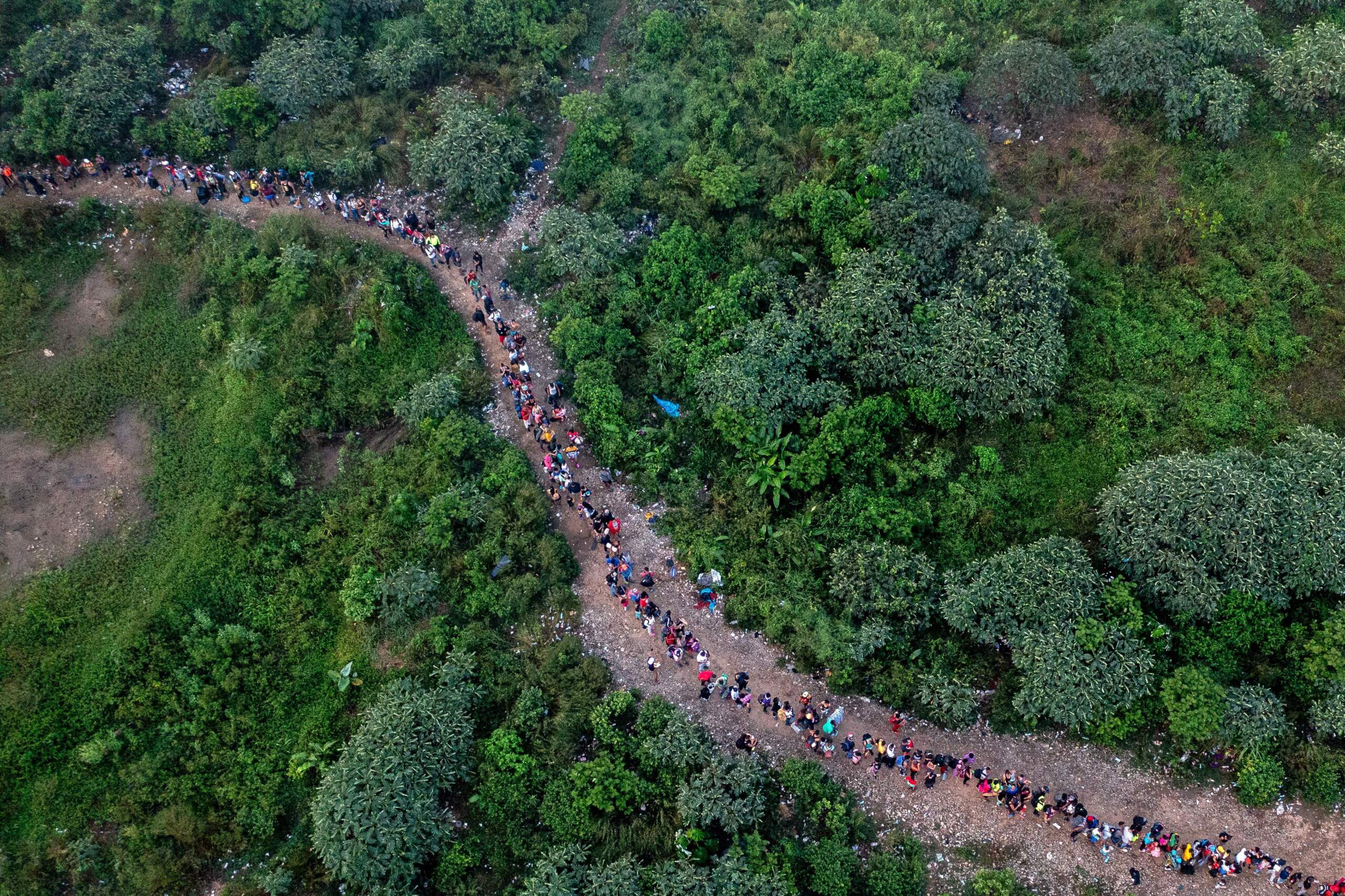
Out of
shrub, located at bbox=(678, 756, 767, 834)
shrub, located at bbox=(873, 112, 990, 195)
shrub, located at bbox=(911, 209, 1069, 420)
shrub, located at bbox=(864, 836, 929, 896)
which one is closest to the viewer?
shrub, located at bbox=(864, 836, 929, 896)

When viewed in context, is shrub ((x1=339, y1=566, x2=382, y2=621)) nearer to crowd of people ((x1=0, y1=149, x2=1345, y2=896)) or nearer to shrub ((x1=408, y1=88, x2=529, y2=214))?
crowd of people ((x1=0, y1=149, x2=1345, y2=896))

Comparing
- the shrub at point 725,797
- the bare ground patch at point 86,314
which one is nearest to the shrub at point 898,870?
the shrub at point 725,797

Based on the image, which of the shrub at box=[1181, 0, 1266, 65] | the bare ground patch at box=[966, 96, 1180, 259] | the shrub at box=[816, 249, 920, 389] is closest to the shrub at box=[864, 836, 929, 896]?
the shrub at box=[816, 249, 920, 389]

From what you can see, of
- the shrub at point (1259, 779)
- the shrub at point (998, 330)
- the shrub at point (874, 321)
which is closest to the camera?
the shrub at point (1259, 779)

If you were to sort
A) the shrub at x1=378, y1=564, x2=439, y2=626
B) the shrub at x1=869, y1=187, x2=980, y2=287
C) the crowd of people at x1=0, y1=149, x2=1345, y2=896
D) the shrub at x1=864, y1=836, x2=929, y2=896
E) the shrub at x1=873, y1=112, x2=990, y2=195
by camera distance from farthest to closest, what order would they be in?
the shrub at x1=873, y1=112, x2=990, y2=195, the shrub at x1=869, y1=187, x2=980, y2=287, the shrub at x1=378, y1=564, x2=439, y2=626, the crowd of people at x1=0, y1=149, x2=1345, y2=896, the shrub at x1=864, y1=836, x2=929, y2=896

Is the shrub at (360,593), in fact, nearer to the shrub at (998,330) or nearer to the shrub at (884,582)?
the shrub at (884,582)

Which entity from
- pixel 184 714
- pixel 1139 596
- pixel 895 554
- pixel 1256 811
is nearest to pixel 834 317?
pixel 895 554
